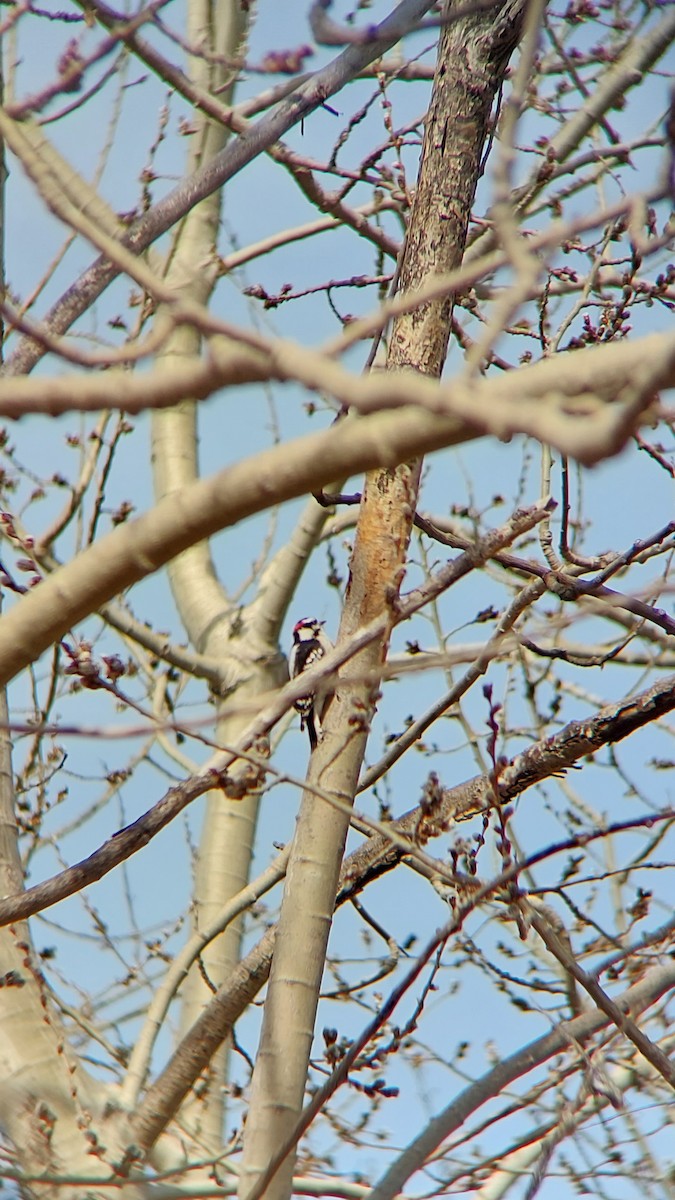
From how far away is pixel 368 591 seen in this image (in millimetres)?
2992

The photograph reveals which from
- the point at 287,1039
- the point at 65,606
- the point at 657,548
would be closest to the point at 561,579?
the point at 657,548

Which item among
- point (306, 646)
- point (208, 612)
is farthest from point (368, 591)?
point (208, 612)

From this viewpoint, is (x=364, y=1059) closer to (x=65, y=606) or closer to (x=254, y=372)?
(x=65, y=606)

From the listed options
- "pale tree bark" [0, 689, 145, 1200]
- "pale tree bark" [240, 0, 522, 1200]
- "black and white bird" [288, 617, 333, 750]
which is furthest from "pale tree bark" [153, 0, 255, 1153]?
"pale tree bark" [240, 0, 522, 1200]

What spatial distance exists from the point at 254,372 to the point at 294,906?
6.03ft

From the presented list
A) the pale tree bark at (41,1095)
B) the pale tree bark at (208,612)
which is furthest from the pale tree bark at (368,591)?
the pale tree bark at (208,612)

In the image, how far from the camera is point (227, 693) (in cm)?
644

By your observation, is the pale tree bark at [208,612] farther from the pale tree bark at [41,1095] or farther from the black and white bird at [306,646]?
the pale tree bark at [41,1095]

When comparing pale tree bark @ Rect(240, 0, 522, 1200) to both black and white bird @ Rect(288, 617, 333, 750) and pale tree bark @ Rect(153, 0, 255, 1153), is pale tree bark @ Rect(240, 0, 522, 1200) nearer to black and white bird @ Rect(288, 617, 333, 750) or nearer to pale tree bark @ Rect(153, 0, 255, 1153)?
pale tree bark @ Rect(153, 0, 255, 1153)

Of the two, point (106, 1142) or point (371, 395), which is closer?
point (371, 395)

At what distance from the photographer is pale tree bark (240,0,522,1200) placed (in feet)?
9.20

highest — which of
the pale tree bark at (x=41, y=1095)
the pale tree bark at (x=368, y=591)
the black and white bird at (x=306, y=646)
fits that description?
the black and white bird at (x=306, y=646)

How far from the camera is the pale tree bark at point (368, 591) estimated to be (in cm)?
280

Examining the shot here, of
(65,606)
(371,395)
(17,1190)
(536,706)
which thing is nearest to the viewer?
(371,395)
